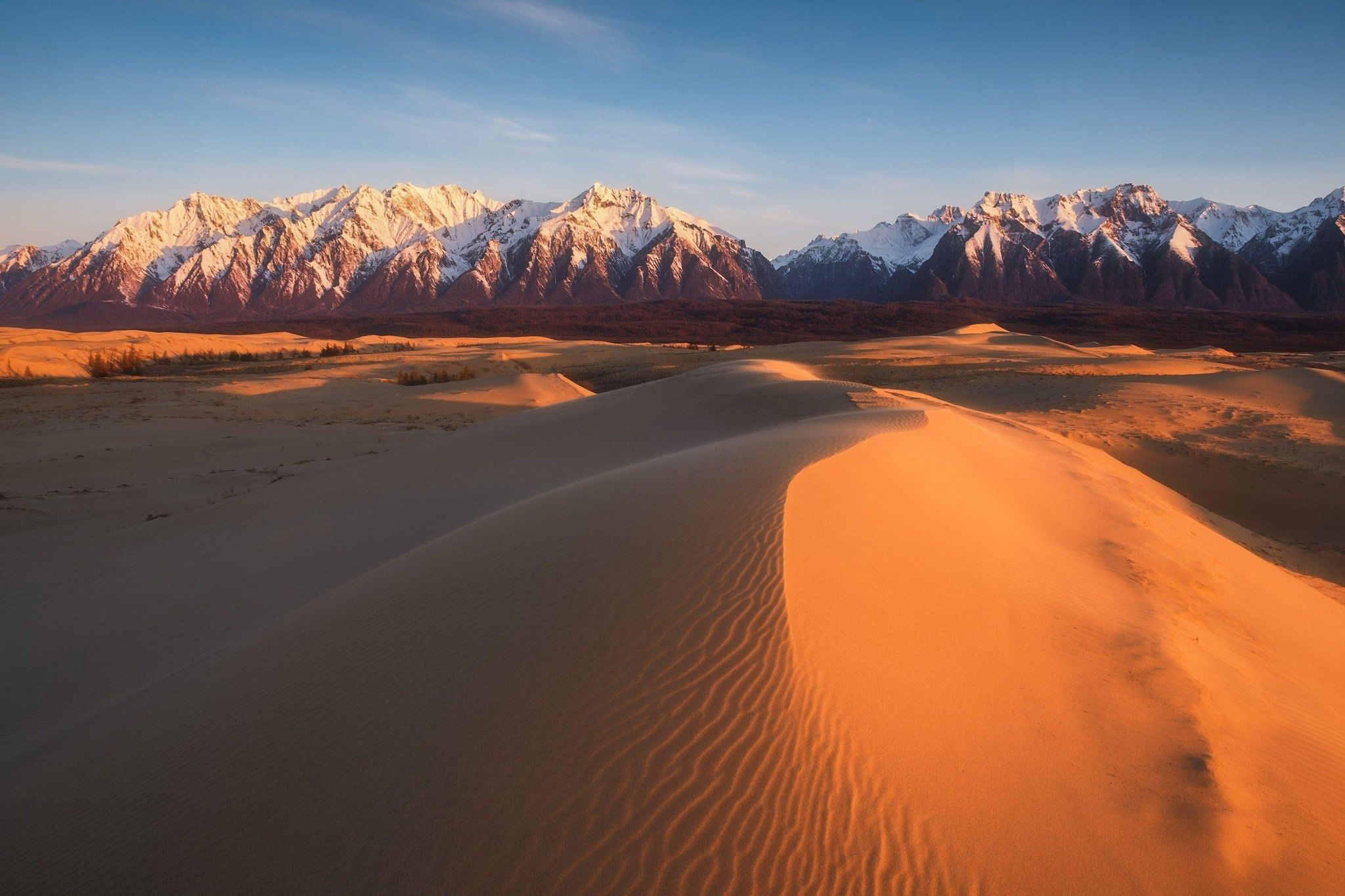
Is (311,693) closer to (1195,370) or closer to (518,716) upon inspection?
(518,716)

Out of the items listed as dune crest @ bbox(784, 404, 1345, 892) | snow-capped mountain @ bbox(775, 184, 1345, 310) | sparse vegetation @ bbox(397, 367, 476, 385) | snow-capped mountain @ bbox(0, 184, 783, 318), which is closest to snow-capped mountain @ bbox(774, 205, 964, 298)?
snow-capped mountain @ bbox(775, 184, 1345, 310)

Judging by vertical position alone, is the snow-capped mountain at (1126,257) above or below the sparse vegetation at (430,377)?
above

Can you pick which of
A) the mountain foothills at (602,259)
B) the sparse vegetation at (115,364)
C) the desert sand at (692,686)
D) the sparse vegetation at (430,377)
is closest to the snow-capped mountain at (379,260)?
the mountain foothills at (602,259)

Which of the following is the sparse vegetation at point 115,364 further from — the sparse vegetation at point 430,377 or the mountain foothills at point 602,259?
the mountain foothills at point 602,259

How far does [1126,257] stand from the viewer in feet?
391

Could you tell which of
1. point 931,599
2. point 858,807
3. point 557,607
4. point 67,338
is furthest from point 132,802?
point 67,338

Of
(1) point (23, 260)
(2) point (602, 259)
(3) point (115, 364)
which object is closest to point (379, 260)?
(2) point (602, 259)

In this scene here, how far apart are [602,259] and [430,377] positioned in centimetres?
12308

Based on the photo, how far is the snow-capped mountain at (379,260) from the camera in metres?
131

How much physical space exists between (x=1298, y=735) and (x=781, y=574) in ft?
8.11

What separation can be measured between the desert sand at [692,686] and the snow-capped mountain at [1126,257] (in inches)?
4632

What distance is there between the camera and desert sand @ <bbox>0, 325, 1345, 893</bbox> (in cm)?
223

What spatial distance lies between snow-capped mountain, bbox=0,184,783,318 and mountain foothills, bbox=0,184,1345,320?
1.53 ft

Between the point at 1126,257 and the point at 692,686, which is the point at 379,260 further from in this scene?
the point at 692,686
